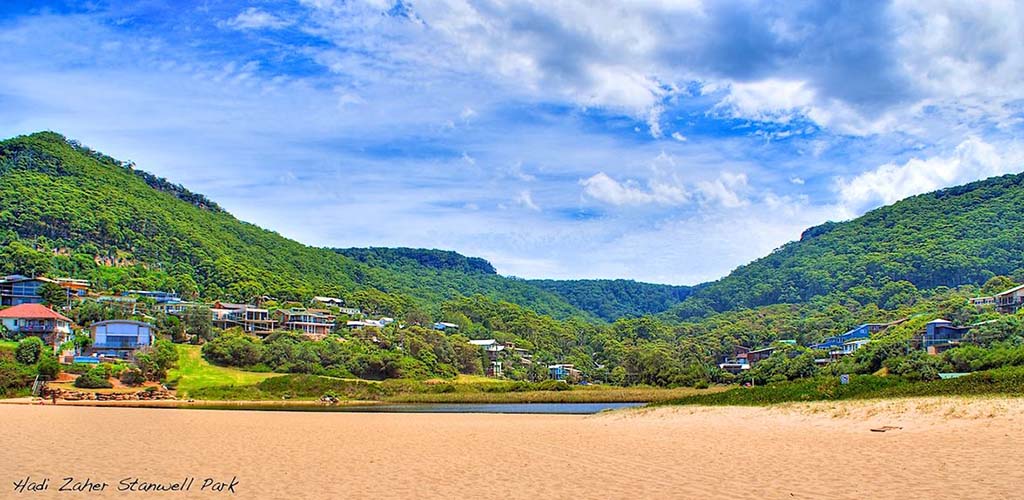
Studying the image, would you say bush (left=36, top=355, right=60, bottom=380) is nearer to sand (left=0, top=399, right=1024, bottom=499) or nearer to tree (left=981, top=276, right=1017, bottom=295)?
sand (left=0, top=399, right=1024, bottom=499)


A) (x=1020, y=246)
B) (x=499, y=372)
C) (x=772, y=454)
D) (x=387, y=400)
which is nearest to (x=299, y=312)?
(x=499, y=372)

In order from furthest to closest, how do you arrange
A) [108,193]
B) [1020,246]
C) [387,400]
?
[1020,246]
[108,193]
[387,400]

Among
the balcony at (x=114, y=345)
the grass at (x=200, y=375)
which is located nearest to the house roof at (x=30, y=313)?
the balcony at (x=114, y=345)

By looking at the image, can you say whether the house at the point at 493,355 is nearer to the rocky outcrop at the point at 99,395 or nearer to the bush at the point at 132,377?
the bush at the point at 132,377

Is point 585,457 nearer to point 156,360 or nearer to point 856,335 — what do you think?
point 156,360

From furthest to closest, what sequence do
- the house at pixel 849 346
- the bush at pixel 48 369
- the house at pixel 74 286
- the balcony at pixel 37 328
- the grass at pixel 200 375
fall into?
the house at pixel 74 286
the house at pixel 849 346
the balcony at pixel 37 328
the grass at pixel 200 375
the bush at pixel 48 369

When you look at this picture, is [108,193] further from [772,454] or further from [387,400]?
[772,454]

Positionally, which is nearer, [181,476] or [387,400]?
[181,476]

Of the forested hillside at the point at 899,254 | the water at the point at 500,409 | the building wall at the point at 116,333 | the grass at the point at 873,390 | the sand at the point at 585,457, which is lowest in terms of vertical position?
the water at the point at 500,409
